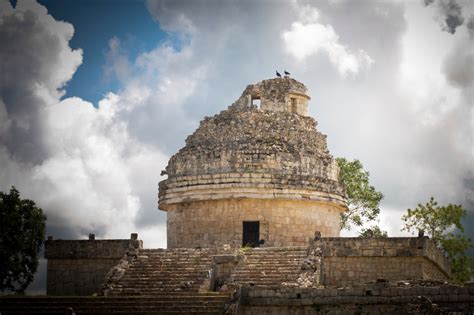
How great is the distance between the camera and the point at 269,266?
27.7 metres

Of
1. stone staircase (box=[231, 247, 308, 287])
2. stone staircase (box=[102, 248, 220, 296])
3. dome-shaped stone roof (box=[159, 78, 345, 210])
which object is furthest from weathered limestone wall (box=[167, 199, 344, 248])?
stone staircase (box=[231, 247, 308, 287])

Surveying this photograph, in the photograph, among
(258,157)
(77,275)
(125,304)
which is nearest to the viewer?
(125,304)

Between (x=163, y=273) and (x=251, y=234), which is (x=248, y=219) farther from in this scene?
(x=163, y=273)

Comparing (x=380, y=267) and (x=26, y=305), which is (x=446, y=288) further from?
(x=26, y=305)

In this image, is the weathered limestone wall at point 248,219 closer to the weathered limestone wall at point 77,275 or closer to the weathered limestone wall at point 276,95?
A: the weathered limestone wall at point 77,275

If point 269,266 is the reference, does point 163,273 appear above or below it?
below

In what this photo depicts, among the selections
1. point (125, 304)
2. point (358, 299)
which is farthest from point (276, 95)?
point (358, 299)

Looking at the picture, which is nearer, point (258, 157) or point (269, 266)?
point (269, 266)

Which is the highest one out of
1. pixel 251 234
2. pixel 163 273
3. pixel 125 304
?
pixel 251 234

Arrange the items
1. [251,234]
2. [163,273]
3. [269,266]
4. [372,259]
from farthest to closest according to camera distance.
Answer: [251,234], [163,273], [372,259], [269,266]

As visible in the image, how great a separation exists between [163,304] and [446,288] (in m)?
7.29

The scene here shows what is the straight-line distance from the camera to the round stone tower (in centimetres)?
3112

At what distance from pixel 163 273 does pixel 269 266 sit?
3140 millimetres

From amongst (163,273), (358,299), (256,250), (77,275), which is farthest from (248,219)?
(358,299)
